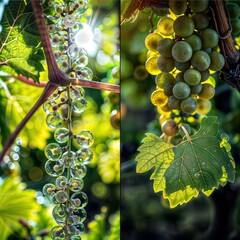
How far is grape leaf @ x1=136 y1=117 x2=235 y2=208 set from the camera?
55 centimetres

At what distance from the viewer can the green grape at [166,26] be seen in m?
0.54

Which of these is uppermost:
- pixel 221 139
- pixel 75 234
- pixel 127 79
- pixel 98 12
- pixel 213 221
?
pixel 127 79

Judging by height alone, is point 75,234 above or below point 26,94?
below

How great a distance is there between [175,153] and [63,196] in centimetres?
14

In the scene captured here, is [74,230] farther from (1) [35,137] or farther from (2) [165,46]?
(1) [35,137]

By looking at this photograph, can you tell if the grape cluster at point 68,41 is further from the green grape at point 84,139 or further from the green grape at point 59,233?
the green grape at point 59,233

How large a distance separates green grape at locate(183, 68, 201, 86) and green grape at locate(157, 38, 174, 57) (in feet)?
0.10

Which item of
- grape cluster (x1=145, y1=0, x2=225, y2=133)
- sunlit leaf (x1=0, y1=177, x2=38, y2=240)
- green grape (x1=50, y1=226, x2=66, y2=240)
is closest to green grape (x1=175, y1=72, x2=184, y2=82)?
grape cluster (x1=145, y1=0, x2=225, y2=133)

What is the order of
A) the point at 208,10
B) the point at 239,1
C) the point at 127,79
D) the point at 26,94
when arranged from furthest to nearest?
the point at 127,79 < the point at 26,94 < the point at 239,1 < the point at 208,10

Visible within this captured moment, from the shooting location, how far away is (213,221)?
139cm

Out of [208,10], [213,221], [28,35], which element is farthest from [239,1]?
[213,221]

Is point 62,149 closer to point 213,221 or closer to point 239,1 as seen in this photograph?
point 239,1

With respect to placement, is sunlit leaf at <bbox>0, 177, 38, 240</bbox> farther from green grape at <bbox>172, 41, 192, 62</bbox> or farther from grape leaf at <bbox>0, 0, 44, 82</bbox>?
green grape at <bbox>172, 41, 192, 62</bbox>

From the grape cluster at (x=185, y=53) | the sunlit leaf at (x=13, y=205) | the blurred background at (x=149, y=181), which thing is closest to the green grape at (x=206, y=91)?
the grape cluster at (x=185, y=53)
